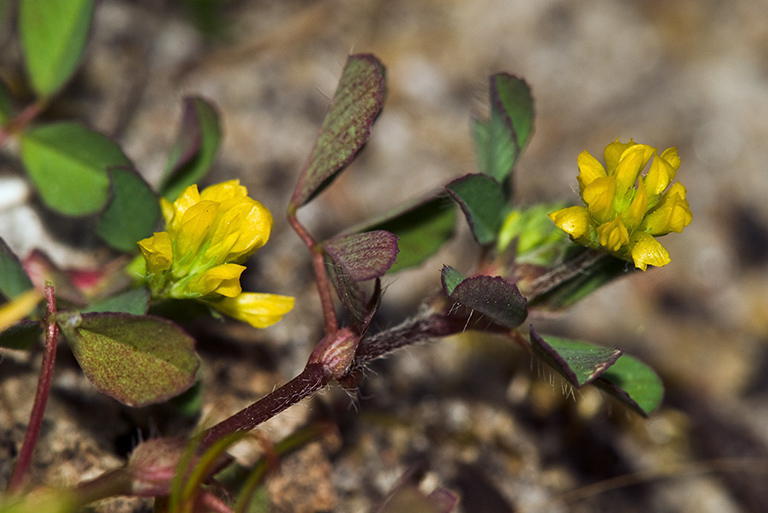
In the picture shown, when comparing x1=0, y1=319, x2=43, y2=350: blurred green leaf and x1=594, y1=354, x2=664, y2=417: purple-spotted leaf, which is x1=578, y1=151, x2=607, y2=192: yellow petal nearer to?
x1=594, y1=354, x2=664, y2=417: purple-spotted leaf

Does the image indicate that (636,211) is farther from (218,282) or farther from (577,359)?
(218,282)

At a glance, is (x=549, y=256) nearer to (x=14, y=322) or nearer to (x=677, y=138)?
(x=14, y=322)

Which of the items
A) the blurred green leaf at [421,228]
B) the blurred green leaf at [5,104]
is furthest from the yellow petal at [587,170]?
the blurred green leaf at [5,104]

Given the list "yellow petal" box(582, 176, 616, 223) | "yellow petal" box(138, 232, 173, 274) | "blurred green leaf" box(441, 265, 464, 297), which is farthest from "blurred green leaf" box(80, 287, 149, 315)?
"yellow petal" box(582, 176, 616, 223)

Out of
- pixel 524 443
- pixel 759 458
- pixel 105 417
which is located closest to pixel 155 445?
pixel 105 417

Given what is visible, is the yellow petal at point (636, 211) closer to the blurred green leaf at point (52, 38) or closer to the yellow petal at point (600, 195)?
the yellow petal at point (600, 195)
